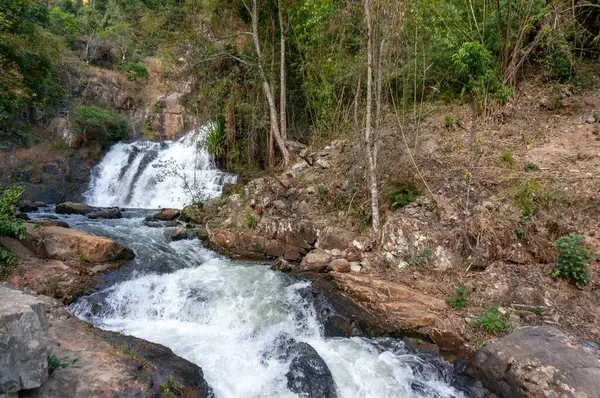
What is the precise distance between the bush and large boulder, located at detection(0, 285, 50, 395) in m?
14.9

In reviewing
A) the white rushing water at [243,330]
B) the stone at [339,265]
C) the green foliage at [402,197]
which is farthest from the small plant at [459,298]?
the green foliage at [402,197]

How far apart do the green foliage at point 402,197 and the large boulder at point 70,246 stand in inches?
229

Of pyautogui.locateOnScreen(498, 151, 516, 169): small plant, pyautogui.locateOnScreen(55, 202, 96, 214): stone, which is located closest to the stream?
pyautogui.locateOnScreen(55, 202, 96, 214): stone

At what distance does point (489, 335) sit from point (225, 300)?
4.04 meters

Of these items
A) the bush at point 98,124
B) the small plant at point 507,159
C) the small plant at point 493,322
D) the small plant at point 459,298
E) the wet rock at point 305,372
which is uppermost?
the bush at point 98,124

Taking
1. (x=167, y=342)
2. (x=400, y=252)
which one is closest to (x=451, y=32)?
(x=400, y=252)

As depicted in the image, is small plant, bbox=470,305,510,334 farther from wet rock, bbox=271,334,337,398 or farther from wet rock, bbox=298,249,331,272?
wet rock, bbox=298,249,331,272

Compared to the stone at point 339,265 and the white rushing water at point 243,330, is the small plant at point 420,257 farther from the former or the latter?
the white rushing water at point 243,330

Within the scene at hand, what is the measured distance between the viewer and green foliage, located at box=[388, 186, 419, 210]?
654 cm

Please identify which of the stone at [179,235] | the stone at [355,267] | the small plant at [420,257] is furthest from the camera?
the stone at [179,235]

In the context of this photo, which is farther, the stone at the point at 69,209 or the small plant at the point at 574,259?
the stone at the point at 69,209

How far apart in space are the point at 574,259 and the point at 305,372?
4.21m

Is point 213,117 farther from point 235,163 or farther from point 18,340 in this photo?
point 18,340

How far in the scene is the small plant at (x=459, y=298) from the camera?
4.77 meters
